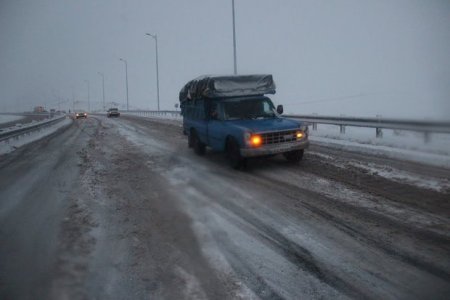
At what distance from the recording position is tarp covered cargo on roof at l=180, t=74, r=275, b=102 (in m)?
11.0

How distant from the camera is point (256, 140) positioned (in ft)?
30.0

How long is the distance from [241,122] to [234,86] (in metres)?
1.60

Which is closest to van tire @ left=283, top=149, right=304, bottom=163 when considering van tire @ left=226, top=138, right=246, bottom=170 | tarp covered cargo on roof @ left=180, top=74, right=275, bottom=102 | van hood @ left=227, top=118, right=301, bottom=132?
van hood @ left=227, top=118, right=301, bottom=132

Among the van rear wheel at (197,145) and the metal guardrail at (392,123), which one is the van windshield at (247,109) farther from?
the metal guardrail at (392,123)

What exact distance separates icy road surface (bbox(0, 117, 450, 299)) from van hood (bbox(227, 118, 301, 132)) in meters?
1.09

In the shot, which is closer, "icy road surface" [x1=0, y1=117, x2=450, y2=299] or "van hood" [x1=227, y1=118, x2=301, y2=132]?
"icy road surface" [x1=0, y1=117, x2=450, y2=299]

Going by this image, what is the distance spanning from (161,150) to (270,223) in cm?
906

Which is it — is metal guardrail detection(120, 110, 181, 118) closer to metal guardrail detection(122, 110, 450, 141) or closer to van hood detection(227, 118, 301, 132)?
metal guardrail detection(122, 110, 450, 141)

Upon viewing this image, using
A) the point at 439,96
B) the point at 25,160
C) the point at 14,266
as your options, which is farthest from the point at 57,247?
the point at 439,96

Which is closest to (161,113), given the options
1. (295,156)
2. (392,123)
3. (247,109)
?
(392,123)

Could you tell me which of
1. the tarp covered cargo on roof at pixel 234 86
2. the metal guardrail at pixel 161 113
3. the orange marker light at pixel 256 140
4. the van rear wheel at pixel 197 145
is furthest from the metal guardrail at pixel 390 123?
the metal guardrail at pixel 161 113

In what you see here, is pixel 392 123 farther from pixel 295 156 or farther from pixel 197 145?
pixel 197 145

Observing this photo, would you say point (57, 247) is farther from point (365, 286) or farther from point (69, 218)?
point (365, 286)

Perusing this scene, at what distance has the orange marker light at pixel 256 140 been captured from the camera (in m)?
9.10
